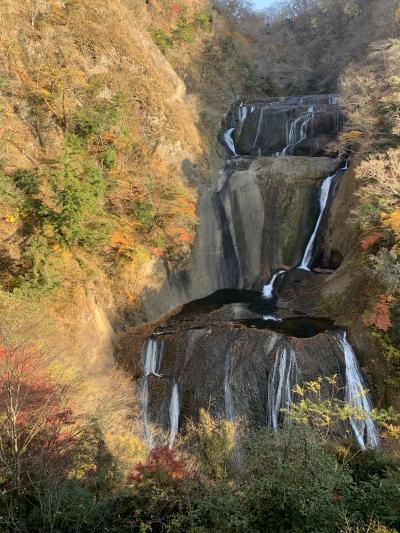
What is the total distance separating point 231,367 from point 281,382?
6.18ft

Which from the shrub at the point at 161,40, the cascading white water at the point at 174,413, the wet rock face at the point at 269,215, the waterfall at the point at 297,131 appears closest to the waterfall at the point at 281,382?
the cascading white water at the point at 174,413

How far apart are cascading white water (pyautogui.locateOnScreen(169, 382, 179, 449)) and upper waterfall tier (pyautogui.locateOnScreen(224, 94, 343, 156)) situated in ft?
66.7

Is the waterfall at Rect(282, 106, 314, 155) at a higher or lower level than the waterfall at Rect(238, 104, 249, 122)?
lower

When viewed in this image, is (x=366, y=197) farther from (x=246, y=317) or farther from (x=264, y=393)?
(x=264, y=393)

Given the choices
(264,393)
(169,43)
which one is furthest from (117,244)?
(169,43)

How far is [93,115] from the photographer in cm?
1595

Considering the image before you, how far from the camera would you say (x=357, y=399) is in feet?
39.5

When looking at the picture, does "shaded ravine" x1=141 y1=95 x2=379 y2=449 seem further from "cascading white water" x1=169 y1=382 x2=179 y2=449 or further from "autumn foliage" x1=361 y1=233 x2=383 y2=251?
"autumn foliage" x1=361 y1=233 x2=383 y2=251

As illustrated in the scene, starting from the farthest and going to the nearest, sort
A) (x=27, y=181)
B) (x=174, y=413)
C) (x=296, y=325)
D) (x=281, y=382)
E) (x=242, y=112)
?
(x=242, y=112), (x=296, y=325), (x=174, y=413), (x=27, y=181), (x=281, y=382)

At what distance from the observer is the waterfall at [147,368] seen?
13141 mm

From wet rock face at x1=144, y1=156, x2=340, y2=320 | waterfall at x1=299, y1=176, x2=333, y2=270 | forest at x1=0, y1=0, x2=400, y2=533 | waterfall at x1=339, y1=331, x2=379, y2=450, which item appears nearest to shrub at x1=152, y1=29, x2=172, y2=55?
forest at x1=0, y1=0, x2=400, y2=533

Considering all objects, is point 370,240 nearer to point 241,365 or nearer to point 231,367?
point 241,365

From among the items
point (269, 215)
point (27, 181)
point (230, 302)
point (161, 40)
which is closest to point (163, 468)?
point (27, 181)

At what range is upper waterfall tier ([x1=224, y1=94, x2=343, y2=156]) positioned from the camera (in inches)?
1018
